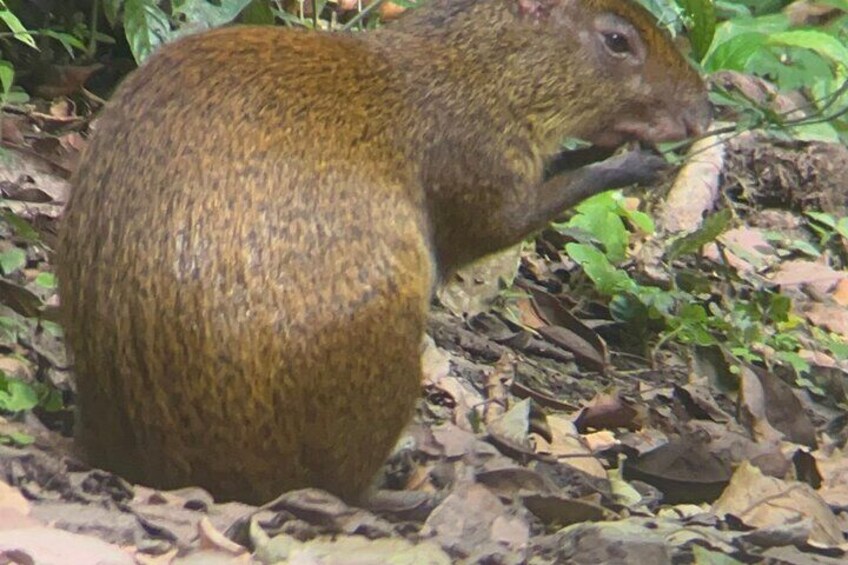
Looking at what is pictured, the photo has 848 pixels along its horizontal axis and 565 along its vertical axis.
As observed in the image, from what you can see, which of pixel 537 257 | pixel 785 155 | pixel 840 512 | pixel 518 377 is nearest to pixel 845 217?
pixel 785 155

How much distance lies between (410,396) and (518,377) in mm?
1573

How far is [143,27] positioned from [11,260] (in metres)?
1.24

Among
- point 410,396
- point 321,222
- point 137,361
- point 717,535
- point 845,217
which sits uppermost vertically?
point 321,222

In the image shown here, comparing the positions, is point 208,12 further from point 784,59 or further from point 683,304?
point 784,59

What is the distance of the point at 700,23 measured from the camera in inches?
220

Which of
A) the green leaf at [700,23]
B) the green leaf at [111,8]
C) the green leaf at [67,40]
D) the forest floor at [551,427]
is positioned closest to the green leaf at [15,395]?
the forest floor at [551,427]

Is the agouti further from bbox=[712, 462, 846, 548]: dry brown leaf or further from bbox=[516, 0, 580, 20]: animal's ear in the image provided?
bbox=[712, 462, 846, 548]: dry brown leaf

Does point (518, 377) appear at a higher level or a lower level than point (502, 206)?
lower

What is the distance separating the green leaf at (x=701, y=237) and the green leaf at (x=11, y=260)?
2.69 m

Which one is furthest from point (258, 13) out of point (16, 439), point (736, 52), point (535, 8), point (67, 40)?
point (16, 439)

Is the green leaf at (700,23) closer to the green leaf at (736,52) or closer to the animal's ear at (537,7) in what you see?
the green leaf at (736,52)

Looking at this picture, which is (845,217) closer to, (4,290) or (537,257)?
(537,257)

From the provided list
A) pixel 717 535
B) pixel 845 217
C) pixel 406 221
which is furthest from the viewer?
pixel 845 217

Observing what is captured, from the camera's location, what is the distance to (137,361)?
3.54m
